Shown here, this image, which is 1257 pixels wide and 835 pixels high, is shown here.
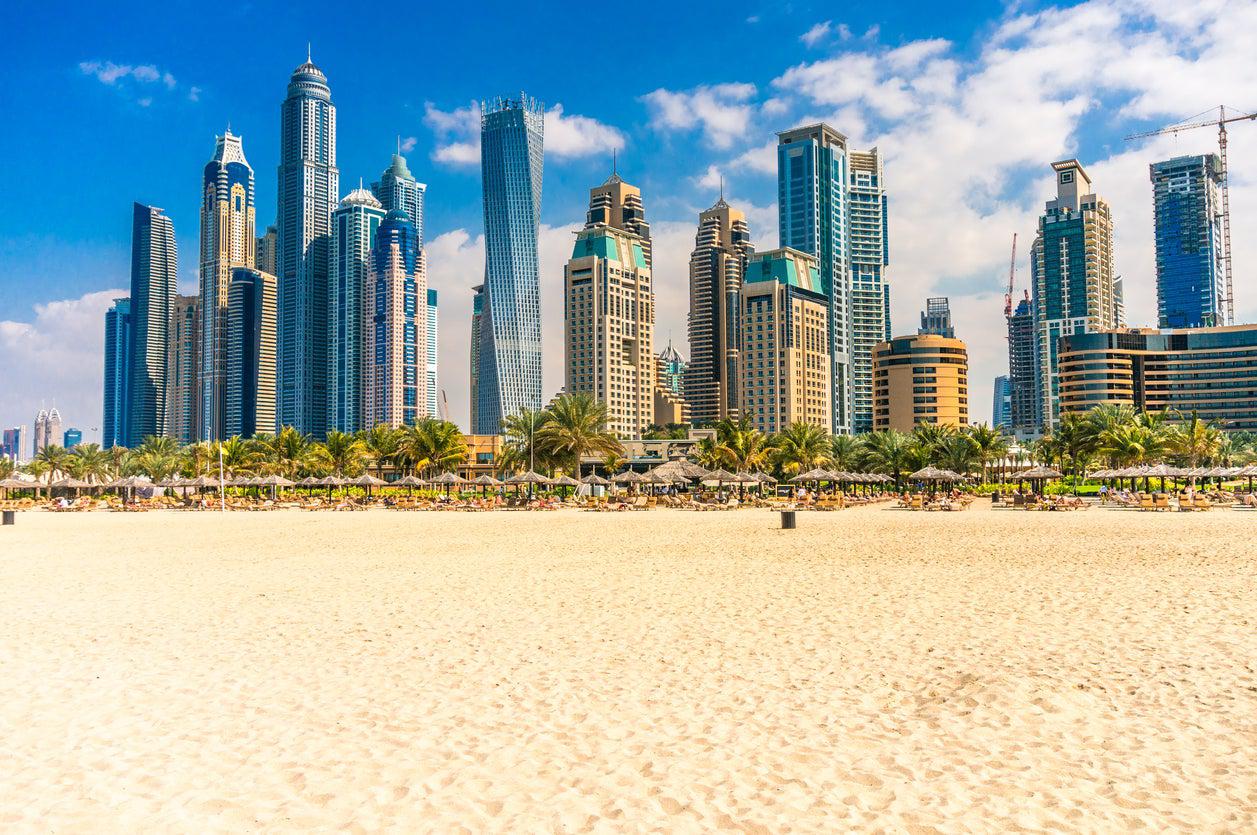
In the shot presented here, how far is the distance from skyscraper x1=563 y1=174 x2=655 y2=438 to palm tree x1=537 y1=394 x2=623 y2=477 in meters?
108

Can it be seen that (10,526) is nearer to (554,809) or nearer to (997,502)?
(554,809)

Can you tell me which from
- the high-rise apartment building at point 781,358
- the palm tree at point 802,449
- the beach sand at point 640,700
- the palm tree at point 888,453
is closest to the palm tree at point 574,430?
the palm tree at point 802,449

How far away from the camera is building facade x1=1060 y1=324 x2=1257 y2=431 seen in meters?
141

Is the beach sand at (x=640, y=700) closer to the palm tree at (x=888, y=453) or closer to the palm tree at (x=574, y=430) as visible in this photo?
the palm tree at (x=574, y=430)

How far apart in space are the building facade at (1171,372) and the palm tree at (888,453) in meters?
84.0

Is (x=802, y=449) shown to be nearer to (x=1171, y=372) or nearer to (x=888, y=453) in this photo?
(x=888, y=453)

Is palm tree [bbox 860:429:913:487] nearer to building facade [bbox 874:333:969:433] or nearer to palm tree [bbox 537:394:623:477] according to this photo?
palm tree [bbox 537:394:623:477]

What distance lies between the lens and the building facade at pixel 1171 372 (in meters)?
141

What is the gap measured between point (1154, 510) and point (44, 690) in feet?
132

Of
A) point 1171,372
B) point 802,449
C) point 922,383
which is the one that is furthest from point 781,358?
point 802,449

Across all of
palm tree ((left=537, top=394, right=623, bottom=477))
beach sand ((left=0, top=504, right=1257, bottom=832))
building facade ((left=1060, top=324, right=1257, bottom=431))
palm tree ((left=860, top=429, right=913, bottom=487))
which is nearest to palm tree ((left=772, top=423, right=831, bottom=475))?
palm tree ((left=860, top=429, right=913, bottom=487))

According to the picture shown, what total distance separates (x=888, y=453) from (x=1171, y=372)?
10438 centimetres

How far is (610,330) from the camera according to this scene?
173m

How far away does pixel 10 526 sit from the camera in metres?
38.9
